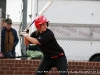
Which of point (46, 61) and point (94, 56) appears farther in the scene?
point (94, 56)

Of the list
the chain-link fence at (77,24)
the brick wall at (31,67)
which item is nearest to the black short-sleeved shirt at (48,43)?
the brick wall at (31,67)

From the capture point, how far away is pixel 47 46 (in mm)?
6543

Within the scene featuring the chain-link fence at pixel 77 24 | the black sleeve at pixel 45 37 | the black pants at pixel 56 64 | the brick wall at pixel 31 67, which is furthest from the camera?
the chain-link fence at pixel 77 24

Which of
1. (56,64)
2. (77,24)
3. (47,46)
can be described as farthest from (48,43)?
(77,24)

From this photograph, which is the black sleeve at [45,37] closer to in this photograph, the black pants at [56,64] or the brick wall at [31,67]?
the black pants at [56,64]

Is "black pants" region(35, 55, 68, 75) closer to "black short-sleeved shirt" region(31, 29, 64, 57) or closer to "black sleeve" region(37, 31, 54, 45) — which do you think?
"black short-sleeved shirt" region(31, 29, 64, 57)

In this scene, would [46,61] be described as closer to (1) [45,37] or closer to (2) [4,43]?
(1) [45,37]

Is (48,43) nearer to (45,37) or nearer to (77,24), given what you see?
(45,37)

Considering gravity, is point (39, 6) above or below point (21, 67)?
above

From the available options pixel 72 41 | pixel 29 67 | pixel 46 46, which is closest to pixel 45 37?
pixel 46 46

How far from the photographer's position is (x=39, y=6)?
10562mm

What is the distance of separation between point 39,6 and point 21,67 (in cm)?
287

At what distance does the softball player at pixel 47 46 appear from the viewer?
6.43m

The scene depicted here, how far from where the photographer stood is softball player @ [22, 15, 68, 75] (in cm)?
643
